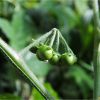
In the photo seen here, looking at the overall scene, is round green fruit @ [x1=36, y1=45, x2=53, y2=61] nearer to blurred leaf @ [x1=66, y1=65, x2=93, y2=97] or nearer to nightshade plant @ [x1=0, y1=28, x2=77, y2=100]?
nightshade plant @ [x1=0, y1=28, x2=77, y2=100]

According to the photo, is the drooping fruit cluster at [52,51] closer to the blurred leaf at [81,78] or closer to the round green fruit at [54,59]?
the round green fruit at [54,59]

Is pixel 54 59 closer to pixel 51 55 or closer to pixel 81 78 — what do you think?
pixel 51 55

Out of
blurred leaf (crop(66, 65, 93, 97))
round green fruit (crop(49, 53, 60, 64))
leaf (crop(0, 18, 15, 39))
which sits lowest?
blurred leaf (crop(66, 65, 93, 97))

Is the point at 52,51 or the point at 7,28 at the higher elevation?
the point at 52,51

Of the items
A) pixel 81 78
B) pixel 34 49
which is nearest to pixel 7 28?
pixel 81 78

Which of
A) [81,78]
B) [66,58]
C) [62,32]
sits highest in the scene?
[66,58]

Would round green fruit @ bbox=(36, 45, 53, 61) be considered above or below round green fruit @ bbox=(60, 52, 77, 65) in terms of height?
above

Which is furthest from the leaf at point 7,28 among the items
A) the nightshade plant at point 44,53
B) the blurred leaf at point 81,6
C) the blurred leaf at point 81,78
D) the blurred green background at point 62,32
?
the nightshade plant at point 44,53

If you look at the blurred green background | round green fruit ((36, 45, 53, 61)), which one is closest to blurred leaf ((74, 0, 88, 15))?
the blurred green background
